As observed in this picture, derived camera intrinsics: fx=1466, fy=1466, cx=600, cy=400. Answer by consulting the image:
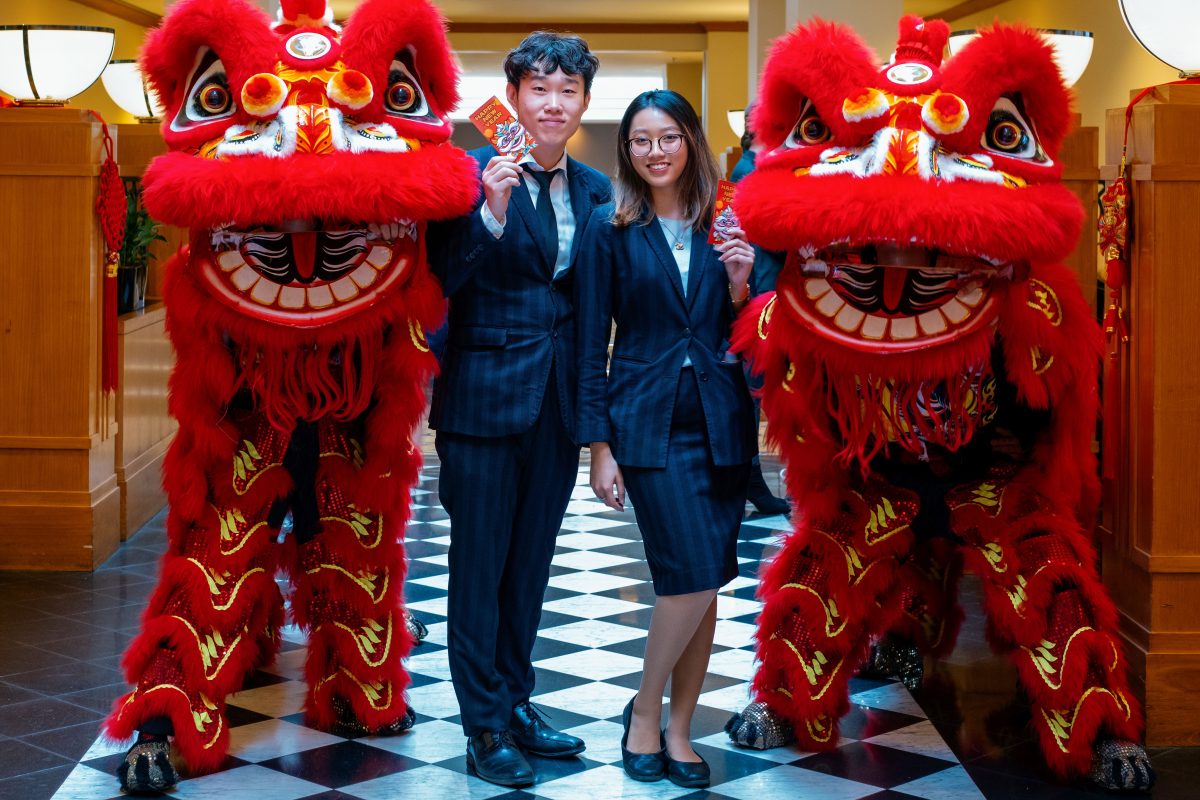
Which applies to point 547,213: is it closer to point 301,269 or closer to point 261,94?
point 301,269

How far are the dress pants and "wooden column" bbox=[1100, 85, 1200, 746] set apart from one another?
143 centimetres

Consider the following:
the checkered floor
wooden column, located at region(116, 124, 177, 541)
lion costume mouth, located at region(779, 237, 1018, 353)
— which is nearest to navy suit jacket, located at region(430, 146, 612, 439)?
lion costume mouth, located at region(779, 237, 1018, 353)

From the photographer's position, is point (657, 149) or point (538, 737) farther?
point (538, 737)

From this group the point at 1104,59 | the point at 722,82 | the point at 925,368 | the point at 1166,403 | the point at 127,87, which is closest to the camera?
the point at 925,368

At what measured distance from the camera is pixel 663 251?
3297 mm

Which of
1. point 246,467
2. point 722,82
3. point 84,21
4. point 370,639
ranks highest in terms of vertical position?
point 722,82

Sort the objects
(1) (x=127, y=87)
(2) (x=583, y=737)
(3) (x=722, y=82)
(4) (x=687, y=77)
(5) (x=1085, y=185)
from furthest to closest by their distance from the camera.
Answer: (4) (x=687, y=77)
(3) (x=722, y=82)
(1) (x=127, y=87)
(5) (x=1085, y=185)
(2) (x=583, y=737)

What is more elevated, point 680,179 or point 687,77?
point 687,77

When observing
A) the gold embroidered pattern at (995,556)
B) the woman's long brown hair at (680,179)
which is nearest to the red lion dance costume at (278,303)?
the woman's long brown hair at (680,179)

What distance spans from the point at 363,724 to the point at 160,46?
1693 millimetres

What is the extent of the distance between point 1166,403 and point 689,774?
1470 mm

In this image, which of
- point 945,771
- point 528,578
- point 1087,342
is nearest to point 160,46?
point 528,578

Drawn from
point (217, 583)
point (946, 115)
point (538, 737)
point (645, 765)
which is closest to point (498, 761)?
point (538, 737)

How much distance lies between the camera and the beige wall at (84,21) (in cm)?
1171
